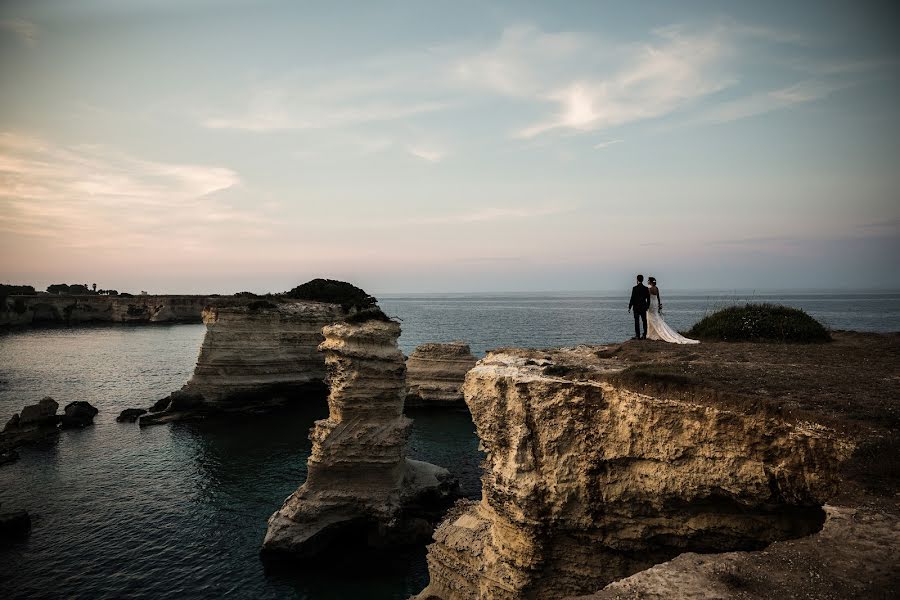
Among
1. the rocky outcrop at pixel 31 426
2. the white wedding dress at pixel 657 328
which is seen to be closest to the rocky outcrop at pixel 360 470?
the white wedding dress at pixel 657 328

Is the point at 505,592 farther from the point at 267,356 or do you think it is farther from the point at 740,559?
the point at 267,356

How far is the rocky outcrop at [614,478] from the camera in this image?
8188mm

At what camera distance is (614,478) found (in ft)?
31.9

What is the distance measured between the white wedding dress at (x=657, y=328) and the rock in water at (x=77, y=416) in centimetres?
4143

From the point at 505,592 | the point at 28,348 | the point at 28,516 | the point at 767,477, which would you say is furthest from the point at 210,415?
the point at 28,348

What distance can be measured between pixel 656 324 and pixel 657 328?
0.20 metres

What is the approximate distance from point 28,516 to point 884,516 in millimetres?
29758

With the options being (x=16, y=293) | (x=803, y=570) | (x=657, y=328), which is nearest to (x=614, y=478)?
(x=803, y=570)

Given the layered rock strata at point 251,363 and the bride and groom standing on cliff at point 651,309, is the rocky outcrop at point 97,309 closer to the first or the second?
the layered rock strata at point 251,363

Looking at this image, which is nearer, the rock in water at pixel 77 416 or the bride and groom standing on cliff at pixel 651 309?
the bride and groom standing on cliff at pixel 651 309

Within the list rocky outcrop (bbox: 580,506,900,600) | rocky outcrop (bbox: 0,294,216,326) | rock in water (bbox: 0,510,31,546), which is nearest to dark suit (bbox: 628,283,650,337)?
rocky outcrop (bbox: 580,506,900,600)

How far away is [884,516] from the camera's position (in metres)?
6.13

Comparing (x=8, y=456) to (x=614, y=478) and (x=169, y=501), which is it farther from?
(x=614, y=478)

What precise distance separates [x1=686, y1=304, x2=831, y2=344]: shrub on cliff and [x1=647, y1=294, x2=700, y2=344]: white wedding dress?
4.59 feet
